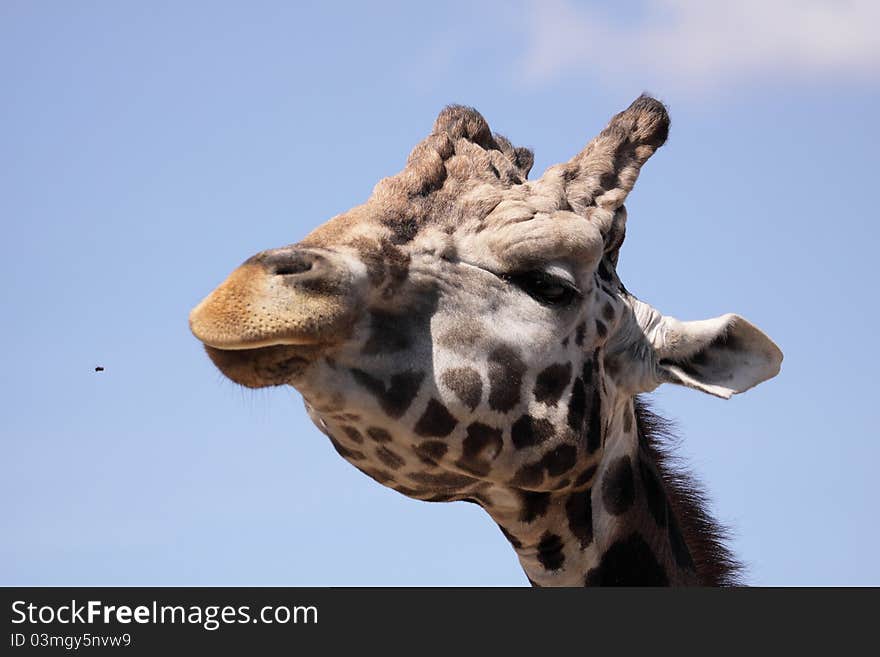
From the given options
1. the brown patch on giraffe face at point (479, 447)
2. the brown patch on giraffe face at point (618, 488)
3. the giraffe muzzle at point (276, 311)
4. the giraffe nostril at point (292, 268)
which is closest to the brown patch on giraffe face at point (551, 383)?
the brown patch on giraffe face at point (479, 447)

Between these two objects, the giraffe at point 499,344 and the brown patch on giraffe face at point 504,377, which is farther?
the brown patch on giraffe face at point 504,377

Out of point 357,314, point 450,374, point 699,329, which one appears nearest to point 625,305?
point 699,329

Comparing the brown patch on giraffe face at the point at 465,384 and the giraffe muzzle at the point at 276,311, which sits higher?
the giraffe muzzle at the point at 276,311

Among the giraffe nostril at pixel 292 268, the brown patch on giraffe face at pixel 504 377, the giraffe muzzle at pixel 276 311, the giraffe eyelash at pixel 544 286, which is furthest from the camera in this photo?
the giraffe eyelash at pixel 544 286

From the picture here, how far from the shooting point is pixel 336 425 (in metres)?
6.62

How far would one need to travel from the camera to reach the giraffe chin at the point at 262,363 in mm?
6109

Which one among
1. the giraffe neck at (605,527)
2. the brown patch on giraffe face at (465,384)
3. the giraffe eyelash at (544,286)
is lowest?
the giraffe neck at (605,527)

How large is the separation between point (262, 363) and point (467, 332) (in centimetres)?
116

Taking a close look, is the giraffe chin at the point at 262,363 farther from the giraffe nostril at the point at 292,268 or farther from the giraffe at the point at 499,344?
the giraffe nostril at the point at 292,268

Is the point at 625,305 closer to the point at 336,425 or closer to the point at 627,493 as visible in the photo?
the point at 627,493

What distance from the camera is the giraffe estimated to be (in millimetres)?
6203

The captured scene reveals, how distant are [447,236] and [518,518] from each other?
168 centimetres

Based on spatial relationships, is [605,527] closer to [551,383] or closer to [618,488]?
[618,488]

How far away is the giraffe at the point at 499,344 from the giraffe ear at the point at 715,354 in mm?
11
